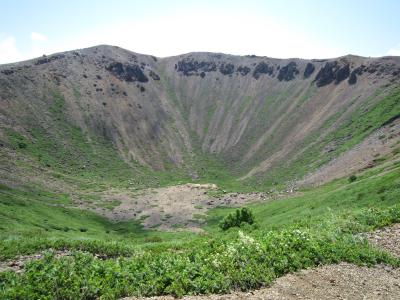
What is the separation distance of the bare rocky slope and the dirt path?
10054 cm

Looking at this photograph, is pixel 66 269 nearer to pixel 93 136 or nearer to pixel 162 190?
pixel 162 190

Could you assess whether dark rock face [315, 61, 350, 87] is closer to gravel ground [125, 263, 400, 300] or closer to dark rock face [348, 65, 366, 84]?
dark rock face [348, 65, 366, 84]

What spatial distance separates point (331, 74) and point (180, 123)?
79003mm

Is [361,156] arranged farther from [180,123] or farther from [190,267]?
[180,123]

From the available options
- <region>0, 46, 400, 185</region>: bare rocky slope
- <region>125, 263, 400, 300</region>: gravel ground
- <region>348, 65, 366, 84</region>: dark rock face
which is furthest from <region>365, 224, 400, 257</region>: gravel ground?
<region>348, 65, 366, 84</region>: dark rock face

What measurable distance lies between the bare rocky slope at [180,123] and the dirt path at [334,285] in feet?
330

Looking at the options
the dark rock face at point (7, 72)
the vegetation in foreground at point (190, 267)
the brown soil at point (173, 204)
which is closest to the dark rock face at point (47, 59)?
the dark rock face at point (7, 72)

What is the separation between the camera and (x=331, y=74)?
181 meters

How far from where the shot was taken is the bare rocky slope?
431 feet

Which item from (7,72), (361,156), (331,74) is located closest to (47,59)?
(7,72)

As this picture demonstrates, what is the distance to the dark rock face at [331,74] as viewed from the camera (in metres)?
173

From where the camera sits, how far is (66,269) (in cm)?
1678

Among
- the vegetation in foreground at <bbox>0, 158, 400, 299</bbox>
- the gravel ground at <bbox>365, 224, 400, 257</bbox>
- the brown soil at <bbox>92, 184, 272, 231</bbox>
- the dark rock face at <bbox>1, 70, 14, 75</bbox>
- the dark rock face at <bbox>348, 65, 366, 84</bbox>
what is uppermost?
the dark rock face at <bbox>1, 70, 14, 75</bbox>

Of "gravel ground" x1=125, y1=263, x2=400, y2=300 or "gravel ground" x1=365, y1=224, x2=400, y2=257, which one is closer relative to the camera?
"gravel ground" x1=125, y1=263, x2=400, y2=300
